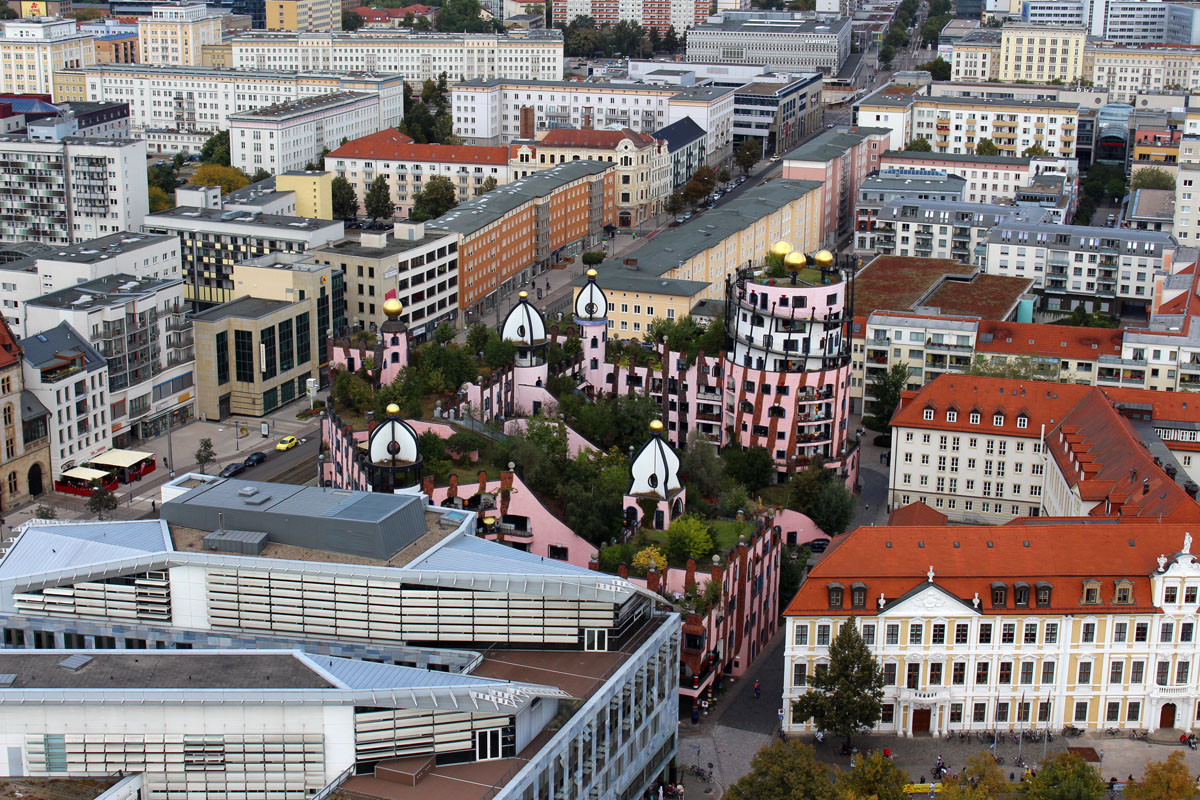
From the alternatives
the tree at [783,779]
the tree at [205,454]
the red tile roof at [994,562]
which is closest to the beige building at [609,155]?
the tree at [205,454]

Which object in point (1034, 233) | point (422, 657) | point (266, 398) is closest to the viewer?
point (422, 657)

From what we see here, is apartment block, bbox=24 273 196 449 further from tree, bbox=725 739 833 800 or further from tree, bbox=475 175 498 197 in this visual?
Answer: tree, bbox=725 739 833 800

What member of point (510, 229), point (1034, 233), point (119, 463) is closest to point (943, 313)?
point (1034, 233)

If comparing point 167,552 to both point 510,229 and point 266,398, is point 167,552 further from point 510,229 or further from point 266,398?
point 510,229

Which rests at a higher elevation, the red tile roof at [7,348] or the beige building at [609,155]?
the beige building at [609,155]

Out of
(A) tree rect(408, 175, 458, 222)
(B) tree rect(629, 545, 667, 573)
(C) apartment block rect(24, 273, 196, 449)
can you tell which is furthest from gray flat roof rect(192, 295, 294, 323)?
(A) tree rect(408, 175, 458, 222)

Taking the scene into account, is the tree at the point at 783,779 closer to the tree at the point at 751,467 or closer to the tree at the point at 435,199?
the tree at the point at 751,467

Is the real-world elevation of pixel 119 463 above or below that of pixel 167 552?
below
